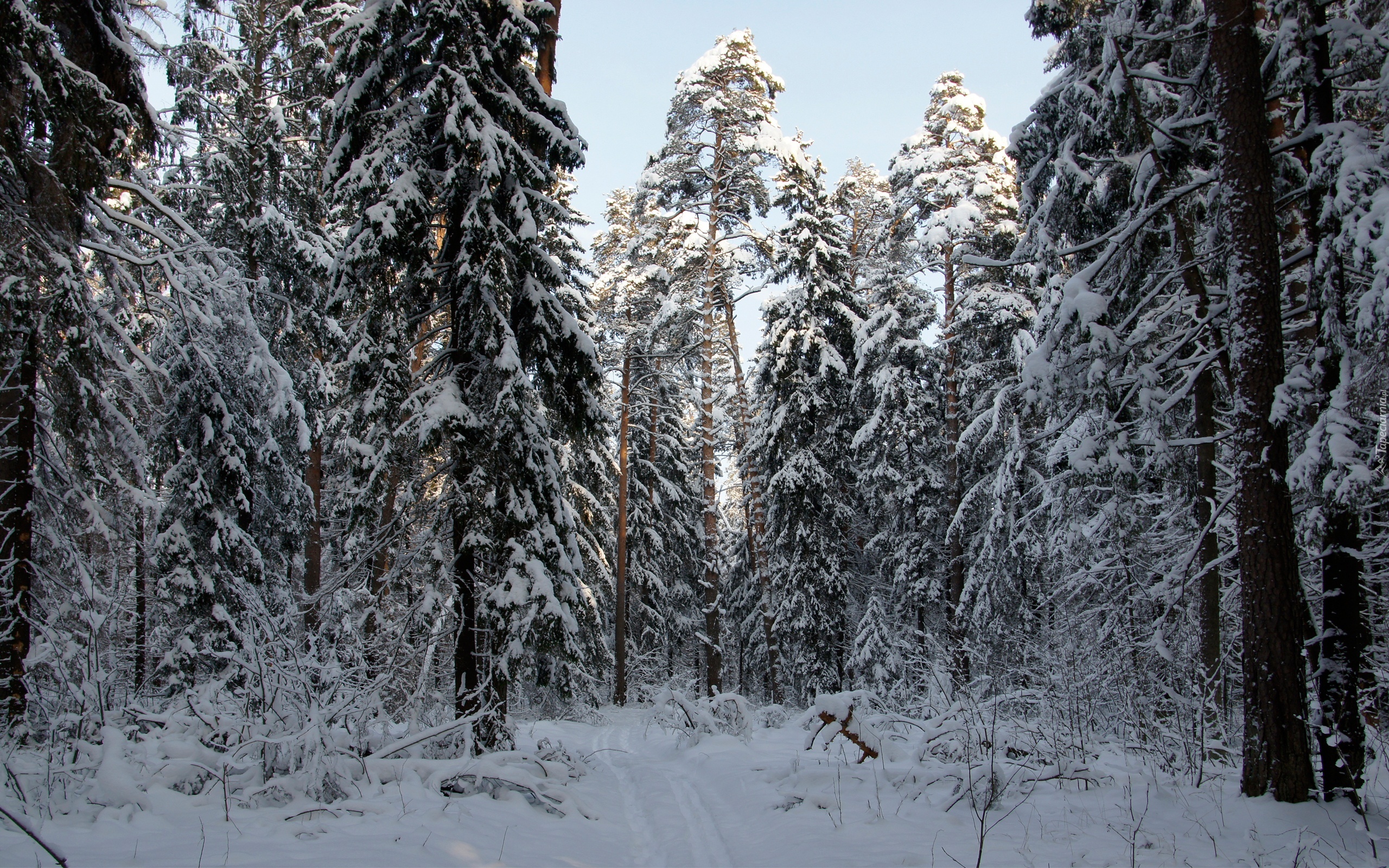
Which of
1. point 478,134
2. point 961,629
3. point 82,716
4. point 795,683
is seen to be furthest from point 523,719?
point 478,134

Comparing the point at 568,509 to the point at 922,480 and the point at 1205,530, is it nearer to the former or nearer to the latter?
the point at 1205,530

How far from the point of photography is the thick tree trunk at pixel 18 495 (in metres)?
6.58

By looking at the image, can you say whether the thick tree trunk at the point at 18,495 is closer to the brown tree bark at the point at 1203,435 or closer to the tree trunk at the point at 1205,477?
the brown tree bark at the point at 1203,435

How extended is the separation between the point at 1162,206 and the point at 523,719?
14.8 metres

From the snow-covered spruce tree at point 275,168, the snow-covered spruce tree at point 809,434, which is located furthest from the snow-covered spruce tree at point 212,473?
the snow-covered spruce tree at point 809,434

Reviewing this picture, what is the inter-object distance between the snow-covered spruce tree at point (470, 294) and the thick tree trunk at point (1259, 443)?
6705 mm

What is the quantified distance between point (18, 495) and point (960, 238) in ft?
54.1

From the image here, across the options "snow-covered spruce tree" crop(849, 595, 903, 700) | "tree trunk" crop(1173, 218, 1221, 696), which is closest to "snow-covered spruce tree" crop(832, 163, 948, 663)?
"snow-covered spruce tree" crop(849, 595, 903, 700)

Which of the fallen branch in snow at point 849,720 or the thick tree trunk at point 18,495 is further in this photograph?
the fallen branch in snow at point 849,720

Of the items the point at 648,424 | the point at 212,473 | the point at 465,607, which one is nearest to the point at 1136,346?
the point at 465,607

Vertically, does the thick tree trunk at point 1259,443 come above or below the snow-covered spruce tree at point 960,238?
below

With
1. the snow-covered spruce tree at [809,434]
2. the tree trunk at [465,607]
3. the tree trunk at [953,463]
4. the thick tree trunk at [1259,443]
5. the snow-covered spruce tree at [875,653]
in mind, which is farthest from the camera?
the snow-covered spruce tree at [809,434]

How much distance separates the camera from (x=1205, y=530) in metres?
6.09

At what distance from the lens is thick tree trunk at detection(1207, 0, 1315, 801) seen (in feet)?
17.7
